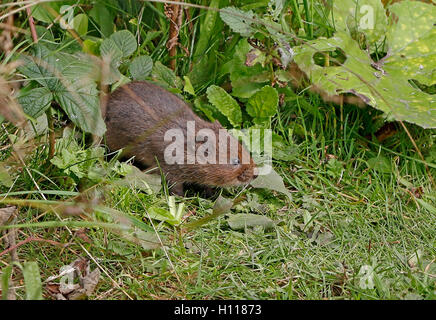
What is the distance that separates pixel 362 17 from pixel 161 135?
1.65m

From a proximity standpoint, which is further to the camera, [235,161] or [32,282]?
[235,161]

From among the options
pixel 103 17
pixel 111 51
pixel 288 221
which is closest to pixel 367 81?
pixel 288 221

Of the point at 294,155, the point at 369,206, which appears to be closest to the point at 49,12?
the point at 294,155

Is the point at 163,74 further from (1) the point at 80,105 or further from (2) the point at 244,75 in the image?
(1) the point at 80,105

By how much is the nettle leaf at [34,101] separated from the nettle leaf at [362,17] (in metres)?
2.11

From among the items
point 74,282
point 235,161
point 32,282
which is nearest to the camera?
point 32,282

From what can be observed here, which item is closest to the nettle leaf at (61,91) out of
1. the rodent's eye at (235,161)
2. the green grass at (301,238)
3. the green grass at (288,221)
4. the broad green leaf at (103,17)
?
the green grass at (288,221)

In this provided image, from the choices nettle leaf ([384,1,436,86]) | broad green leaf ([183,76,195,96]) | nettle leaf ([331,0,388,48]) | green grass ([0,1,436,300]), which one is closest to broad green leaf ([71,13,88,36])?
green grass ([0,1,436,300])

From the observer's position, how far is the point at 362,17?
4102 mm

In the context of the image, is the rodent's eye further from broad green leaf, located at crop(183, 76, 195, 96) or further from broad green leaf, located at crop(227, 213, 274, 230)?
broad green leaf, located at crop(183, 76, 195, 96)

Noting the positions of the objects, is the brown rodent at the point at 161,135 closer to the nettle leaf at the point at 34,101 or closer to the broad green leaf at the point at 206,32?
the broad green leaf at the point at 206,32

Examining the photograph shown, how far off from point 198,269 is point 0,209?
1.07 meters

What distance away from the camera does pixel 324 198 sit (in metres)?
3.71

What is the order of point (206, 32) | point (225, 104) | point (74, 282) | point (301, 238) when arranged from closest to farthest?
point (74, 282)
point (301, 238)
point (225, 104)
point (206, 32)
